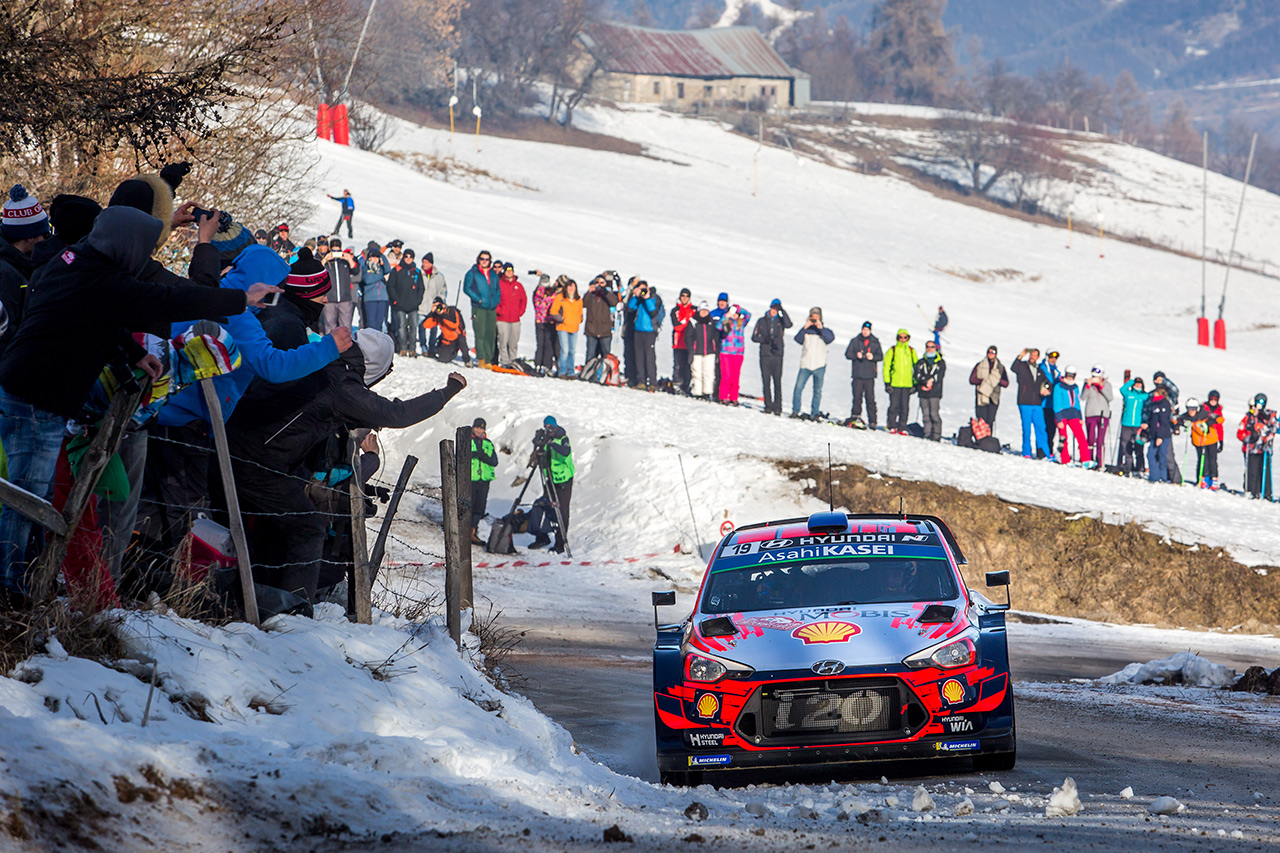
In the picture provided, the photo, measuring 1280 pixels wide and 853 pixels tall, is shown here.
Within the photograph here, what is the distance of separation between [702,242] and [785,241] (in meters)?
10.1

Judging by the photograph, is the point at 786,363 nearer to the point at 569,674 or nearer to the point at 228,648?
the point at 569,674

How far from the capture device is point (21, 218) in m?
6.91

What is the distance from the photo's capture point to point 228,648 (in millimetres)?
6059

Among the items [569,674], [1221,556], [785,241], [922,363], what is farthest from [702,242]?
[569,674]

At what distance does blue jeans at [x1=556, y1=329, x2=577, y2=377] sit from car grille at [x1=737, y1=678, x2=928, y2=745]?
1929 centimetres

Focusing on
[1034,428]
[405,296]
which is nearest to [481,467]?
[405,296]

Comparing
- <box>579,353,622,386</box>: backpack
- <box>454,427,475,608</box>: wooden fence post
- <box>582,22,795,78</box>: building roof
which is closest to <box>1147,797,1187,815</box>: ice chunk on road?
<box>454,427,475,608</box>: wooden fence post

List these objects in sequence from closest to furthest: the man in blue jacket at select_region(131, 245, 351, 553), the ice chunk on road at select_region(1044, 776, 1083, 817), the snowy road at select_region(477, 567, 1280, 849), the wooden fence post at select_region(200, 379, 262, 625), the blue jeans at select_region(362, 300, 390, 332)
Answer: the ice chunk on road at select_region(1044, 776, 1083, 817) < the snowy road at select_region(477, 567, 1280, 849) < the wooden fence post at select_region(200, 379, 262, 625) < the man in blue jacket at select_region(131, 245, 351, 553) < the blue jeans at select_region(362, 300, 390, 332)

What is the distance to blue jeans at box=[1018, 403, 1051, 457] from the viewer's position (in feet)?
83.5

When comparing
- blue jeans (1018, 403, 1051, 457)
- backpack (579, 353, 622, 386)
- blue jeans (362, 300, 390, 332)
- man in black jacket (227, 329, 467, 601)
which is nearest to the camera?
man in black jacket (227, 329, 467, 601)

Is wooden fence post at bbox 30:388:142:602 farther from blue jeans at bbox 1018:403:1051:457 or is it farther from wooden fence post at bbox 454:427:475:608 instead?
blue jeans at bbox 1018:403:1051:457

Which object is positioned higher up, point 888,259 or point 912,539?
point 888,259

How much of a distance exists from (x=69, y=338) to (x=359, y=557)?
2302 millimetres

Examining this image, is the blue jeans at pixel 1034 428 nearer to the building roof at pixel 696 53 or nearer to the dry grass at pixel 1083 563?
the dry grass at pixel 1083 563
